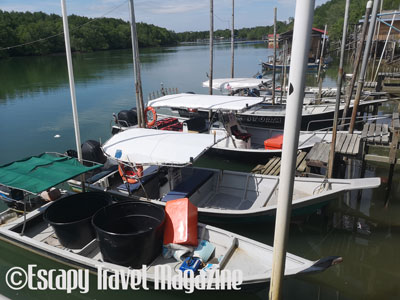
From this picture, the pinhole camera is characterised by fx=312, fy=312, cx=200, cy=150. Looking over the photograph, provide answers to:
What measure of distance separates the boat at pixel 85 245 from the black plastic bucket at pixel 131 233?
5.8 inches

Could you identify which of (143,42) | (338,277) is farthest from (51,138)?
(143,42)

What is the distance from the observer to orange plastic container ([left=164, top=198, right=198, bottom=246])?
743 cm

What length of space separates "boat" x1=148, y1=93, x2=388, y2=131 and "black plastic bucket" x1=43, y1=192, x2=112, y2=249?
6.28 metres

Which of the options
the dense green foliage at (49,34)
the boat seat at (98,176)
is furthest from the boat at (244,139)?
the dense green foliage at (49,34)

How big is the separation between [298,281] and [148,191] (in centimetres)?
519

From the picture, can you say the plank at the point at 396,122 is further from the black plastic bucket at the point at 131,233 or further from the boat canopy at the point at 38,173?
the boat canopy at the point at 38,173

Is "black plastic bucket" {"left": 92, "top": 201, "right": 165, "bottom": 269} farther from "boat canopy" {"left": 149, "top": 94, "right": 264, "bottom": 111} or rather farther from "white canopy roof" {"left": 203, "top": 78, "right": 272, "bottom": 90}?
"white canopy roof" {"left": 203, "top": 78, "right": 272, "bottom": 90}

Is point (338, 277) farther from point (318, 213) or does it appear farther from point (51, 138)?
point (51, 138)

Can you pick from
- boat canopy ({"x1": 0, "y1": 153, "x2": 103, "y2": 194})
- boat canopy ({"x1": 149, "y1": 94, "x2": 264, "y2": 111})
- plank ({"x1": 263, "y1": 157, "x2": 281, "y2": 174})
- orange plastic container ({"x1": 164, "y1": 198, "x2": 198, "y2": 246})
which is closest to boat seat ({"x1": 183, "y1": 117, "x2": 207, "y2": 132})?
boat canopy ({"x1": 149, "y1": 94, "x2": 264, "y2": 111})

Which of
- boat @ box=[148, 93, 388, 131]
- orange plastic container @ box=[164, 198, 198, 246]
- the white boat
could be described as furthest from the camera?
boat @ box=[148, 93, 388, 131]

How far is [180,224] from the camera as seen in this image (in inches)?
296

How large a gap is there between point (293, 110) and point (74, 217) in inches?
284

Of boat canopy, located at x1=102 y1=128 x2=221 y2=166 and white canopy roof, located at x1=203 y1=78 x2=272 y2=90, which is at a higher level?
white canopy roof, located at x1=203 y1=78 x2=272 y2=90

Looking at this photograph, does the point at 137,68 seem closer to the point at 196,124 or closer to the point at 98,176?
the point at 196,124
